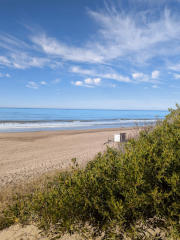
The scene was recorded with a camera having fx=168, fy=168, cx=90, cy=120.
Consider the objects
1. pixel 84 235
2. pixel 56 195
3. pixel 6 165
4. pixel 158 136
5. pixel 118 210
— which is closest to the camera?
pixel 118 210

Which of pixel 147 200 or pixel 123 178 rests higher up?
pixel 123 178

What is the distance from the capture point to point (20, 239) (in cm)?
258

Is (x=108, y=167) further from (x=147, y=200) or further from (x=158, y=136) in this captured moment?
(x=158, y=136)

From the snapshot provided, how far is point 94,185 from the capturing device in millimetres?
2484

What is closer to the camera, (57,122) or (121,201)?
(121,201)

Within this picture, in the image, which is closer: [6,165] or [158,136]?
[158,136]

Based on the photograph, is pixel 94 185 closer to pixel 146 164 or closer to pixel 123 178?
pixel 123 178

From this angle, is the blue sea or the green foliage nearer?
the green foliage

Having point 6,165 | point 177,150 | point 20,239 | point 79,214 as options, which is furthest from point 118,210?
point 6,165

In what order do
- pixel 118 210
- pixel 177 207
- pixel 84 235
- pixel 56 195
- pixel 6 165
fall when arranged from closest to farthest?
pixel 118 210 < pixel 177 207 < pixel 84 235 < pixel 56 195 < pixel 6 165

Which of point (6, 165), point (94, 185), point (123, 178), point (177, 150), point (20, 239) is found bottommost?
point (6, 165)

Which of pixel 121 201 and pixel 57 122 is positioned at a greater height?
pixel 121 201

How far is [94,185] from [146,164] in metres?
0.84

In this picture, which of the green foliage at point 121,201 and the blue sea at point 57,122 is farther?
the blue sea at point 57,122
